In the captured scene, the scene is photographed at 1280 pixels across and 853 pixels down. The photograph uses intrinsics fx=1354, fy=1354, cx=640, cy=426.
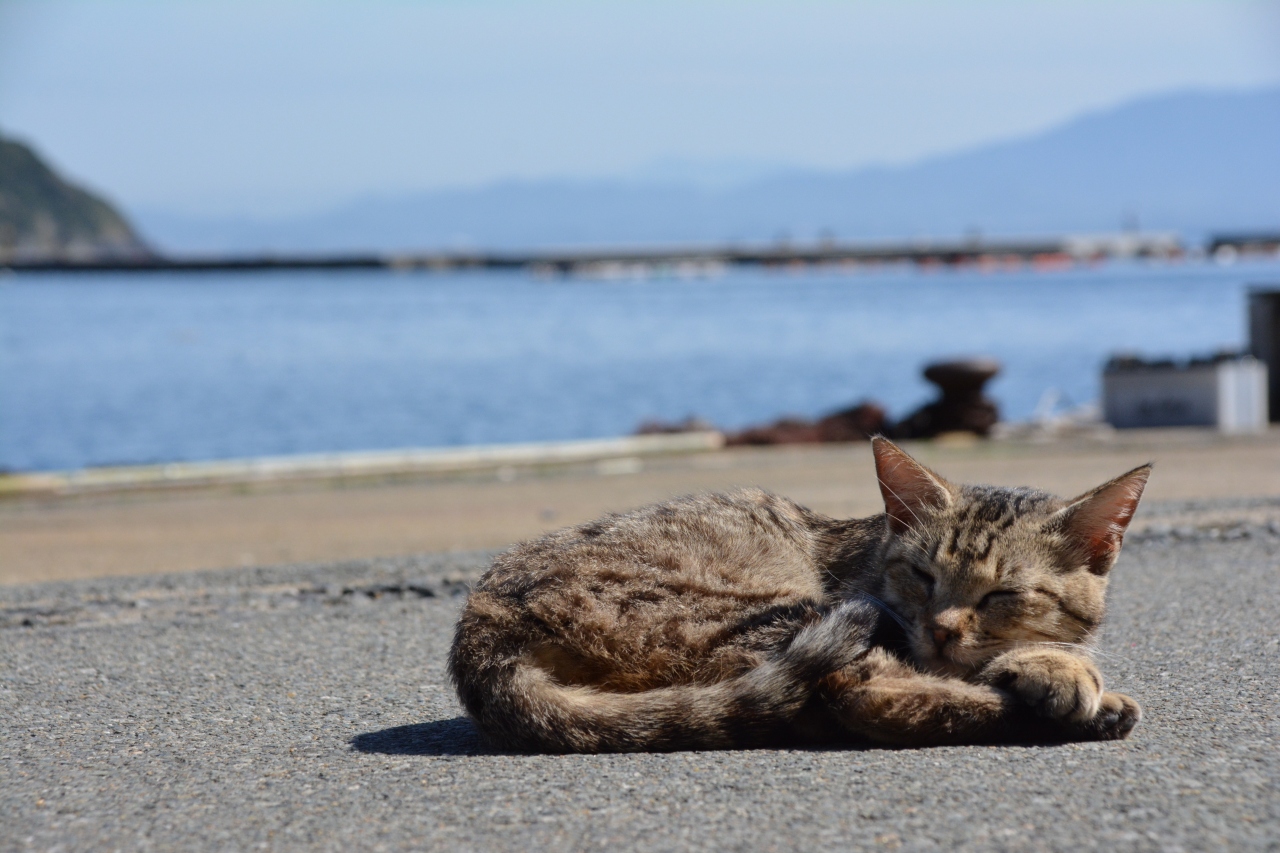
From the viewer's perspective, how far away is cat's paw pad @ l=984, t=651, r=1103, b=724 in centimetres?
392

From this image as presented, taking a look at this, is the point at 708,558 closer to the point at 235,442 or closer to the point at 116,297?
the point at 235,442

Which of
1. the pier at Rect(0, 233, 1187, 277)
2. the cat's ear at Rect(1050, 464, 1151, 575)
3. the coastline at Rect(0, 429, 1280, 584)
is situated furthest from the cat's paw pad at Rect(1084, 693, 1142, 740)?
the pier at Rect(0, 233, 1187, 277)

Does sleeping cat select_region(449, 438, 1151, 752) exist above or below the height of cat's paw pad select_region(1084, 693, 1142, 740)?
above

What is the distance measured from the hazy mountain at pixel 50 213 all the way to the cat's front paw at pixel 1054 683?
17310cm

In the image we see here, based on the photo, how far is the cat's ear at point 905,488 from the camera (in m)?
4.51

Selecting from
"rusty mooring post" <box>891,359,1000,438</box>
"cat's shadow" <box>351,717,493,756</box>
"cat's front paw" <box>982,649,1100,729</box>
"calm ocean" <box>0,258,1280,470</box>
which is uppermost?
"cat's front paw" <box>982,649,1100,729</box>

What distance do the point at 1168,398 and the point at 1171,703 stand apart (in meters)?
14.5

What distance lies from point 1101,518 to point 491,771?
2.04 meters

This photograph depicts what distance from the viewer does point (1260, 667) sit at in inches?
204

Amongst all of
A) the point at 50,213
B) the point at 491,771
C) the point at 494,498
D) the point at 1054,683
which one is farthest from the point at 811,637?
the point at 50,213

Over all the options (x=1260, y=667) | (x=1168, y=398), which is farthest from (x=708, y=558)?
(x=1168, y=398)

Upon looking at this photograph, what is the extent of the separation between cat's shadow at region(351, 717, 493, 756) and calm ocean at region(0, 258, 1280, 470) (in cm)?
2423

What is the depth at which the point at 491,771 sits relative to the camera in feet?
12.9

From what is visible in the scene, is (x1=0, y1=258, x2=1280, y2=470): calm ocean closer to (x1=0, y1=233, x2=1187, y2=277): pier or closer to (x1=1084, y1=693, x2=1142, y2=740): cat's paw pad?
(x1=0, y1=233, x2=1187, y2=277): pier
